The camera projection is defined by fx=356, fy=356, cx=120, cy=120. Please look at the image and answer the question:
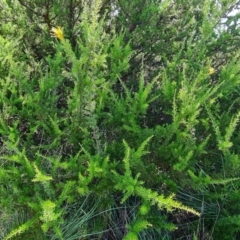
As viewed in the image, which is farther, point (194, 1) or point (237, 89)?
point (194, 1)

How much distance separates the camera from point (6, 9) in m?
2.77

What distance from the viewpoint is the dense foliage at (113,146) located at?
180 centimetres

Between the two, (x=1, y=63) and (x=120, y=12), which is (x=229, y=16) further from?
(x=1, y=63)

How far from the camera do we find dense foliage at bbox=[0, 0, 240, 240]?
180 cm

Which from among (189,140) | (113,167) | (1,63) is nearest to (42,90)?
(1,63)

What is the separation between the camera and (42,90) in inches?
83.5

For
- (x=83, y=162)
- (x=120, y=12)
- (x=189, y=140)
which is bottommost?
(x=83, y=162)

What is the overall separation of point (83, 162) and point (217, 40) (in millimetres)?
1440

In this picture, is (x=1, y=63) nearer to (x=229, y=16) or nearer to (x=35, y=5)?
(x=35, y=5)

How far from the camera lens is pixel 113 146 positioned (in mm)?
2076

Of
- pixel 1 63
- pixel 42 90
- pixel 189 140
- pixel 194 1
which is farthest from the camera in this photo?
pixel 194 1

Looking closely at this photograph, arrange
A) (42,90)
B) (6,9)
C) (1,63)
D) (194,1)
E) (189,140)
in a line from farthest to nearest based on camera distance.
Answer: (194,1)
(6,9)
(1,63)
(42,90)
(189,140)

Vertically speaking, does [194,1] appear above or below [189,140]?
above

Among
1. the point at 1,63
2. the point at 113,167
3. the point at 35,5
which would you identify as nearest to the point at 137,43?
the point at 35,5
